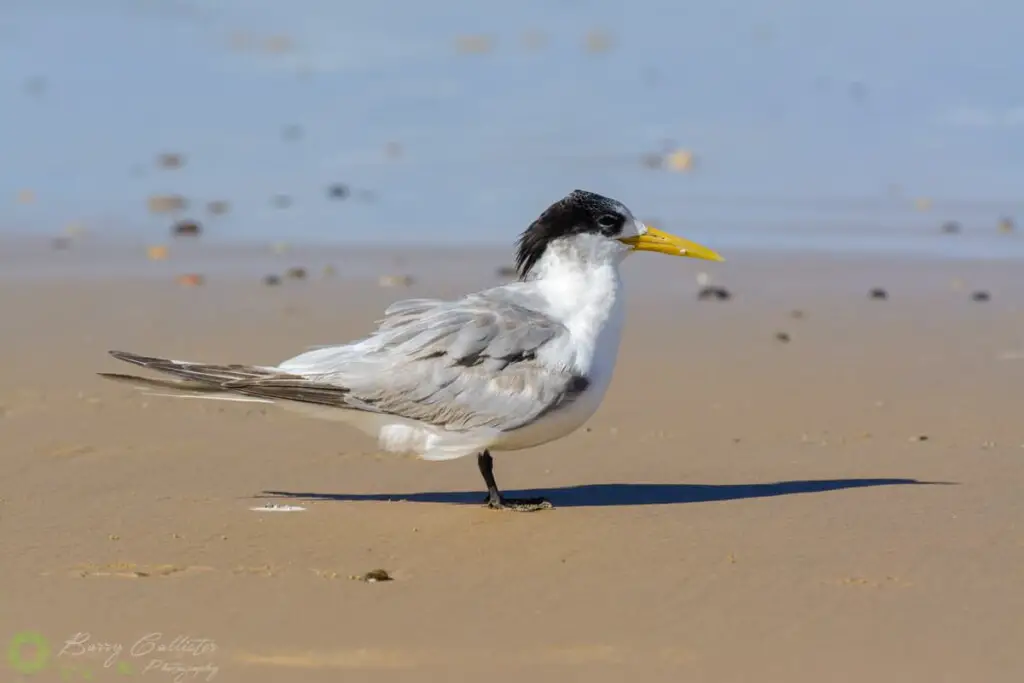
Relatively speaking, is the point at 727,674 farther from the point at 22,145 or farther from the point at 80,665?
the point at 22,145

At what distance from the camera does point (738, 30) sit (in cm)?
2042

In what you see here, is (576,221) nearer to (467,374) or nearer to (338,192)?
(467,374)

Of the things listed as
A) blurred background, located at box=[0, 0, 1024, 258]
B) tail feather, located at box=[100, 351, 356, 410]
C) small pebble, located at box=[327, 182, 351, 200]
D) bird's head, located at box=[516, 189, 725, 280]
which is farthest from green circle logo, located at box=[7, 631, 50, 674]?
small pebble, located at box=[327, 182, 351, 200]

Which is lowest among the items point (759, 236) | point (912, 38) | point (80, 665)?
point (80, 665)

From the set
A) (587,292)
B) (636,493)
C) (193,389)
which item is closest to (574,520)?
(636,493)

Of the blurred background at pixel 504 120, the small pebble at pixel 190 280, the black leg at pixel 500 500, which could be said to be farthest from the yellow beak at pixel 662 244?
the blurred background at pixel 504 120

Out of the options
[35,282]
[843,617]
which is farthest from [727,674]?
[35,282]

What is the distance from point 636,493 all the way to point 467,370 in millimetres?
772

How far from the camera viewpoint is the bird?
577 cm

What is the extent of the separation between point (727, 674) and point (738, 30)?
17.0 metres

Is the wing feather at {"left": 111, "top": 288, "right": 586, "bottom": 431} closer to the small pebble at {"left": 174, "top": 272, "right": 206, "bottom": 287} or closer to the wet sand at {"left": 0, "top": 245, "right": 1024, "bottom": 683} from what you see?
the wet sand at {"left": 0, "top": 245, "right": 1024, "bottom": 683}

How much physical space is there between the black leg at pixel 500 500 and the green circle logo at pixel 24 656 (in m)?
1.83

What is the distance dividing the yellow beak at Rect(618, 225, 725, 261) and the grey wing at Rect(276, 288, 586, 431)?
0.52 metres

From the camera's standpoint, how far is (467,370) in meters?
5.84
